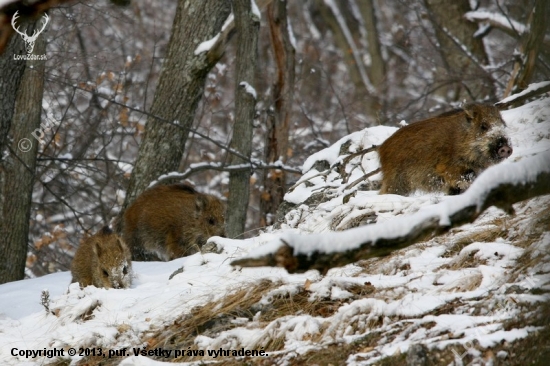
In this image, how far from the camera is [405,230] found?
135 inches

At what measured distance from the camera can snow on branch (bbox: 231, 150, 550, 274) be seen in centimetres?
327

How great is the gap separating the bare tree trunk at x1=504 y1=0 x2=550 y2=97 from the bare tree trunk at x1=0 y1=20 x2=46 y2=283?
5.88 metres

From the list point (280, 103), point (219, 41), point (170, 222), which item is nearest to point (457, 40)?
point (280, 103)

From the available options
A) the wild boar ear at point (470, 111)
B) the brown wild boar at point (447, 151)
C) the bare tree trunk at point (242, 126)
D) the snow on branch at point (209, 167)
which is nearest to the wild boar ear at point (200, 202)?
the snow on branch at point (209, 167)

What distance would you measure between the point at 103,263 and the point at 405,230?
4649 millimetres

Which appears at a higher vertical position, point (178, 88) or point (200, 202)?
point (178, 88)

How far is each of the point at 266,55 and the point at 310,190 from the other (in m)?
10.9

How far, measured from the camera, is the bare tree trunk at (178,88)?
10547 millimetres

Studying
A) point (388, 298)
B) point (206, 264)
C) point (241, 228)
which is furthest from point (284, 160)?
point (388, 298)

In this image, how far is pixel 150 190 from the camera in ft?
33.1

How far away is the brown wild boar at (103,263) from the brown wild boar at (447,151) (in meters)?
2.46

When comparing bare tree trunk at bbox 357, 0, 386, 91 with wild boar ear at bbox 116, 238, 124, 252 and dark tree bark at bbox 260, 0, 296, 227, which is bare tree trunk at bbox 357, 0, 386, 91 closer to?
dark tree bark at bbox 260, 0, 296, 227

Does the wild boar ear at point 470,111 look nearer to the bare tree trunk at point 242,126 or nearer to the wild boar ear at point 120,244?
the wild boar ear at point 120,244

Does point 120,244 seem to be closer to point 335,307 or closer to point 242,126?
point 335,307
